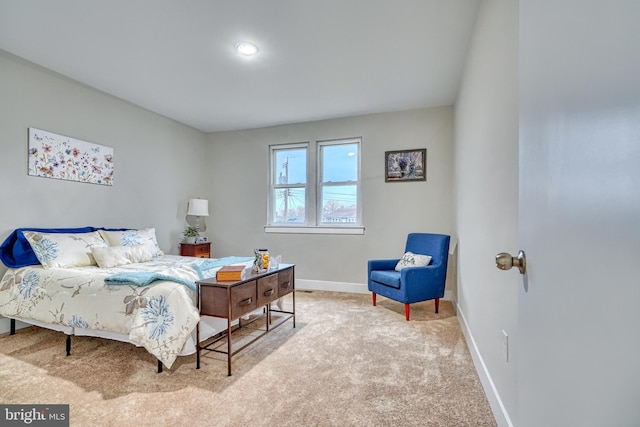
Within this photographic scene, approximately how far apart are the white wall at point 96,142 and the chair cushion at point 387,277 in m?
3.05

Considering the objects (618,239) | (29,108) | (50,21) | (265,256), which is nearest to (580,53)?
(618,239)

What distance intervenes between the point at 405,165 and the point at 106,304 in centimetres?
367

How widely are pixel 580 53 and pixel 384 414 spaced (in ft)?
6.01

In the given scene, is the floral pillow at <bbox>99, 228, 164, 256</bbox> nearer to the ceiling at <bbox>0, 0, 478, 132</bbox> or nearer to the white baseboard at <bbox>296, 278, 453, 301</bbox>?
the ceiling at <bbox>0, 0, 478, 132</bbox>

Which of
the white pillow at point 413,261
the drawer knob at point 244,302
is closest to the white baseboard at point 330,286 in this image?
the white pillow at point 413,261

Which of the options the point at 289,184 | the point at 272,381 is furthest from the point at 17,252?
the point at 289,184

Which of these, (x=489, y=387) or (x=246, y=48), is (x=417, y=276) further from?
(x=246, y=48)

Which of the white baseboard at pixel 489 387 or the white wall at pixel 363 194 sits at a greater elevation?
the white wall at pixel 363 194

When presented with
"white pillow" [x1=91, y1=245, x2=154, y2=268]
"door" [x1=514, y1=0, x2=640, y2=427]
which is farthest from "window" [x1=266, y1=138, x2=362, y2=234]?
"door" [x1=514, y1=0, x2=640, y2=427]

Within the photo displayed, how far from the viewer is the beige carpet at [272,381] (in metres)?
1.71

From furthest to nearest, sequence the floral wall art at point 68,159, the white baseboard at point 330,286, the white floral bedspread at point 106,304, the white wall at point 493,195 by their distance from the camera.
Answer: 1. the white baseboard at point 330,286
2. the floral wall art at point 68,159
3. the white floral bedspread at point 106,304
4. the white wall at point 493,195

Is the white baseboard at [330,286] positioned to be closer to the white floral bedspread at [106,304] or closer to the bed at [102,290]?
the bed at [102,290]

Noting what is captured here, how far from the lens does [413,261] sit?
369cm

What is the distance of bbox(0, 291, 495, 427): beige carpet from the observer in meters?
1.71
